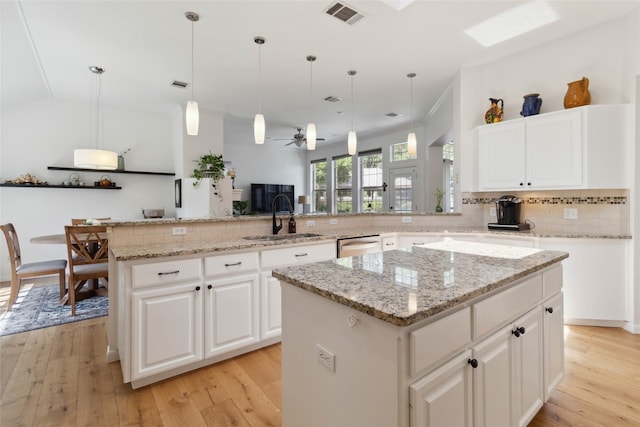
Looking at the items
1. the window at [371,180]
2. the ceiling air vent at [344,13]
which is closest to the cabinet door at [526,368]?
the ceiling air vent at [344,13]

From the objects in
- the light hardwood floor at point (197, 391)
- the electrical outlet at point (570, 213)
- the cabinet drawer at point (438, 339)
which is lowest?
the light hardwood floor at point (197, 391)

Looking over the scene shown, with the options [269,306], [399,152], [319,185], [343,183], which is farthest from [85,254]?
[319,185]

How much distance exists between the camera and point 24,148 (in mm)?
4977

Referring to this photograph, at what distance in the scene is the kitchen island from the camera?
93 centimetres

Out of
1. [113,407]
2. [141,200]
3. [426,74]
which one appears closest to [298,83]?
[426,74]

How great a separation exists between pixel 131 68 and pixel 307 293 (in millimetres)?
4189

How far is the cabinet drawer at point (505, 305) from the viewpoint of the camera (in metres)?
1.18

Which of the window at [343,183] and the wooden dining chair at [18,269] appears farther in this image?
the window at [343,183]

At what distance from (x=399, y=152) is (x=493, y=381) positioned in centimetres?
660

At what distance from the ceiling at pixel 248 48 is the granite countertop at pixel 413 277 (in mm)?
2230

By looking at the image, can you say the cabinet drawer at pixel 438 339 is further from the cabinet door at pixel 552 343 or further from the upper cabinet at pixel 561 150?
the upper cabinet at pixel 561 150

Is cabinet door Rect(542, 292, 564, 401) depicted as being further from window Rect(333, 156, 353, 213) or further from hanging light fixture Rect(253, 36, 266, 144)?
window Rect(333, 156, 353, 213)

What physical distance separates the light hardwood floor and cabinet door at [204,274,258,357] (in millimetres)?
181

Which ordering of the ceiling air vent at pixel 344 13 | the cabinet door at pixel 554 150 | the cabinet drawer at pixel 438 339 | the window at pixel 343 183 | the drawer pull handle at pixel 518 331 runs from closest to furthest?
the cabinet drawer at pixel 438 339 → the drawer pull handle at pixel 518 331 → the ceiling air vent at pixel 344 13 → the cabinet door at pixel 554 150 → the window at pixel 343 183
